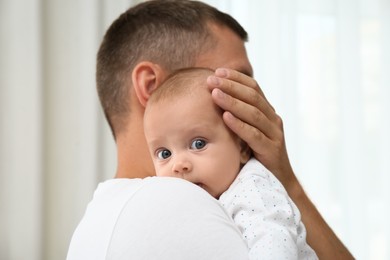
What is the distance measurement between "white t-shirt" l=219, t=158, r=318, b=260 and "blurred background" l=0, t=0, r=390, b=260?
56.7 inches

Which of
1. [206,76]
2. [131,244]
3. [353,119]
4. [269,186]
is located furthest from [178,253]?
[353,119]

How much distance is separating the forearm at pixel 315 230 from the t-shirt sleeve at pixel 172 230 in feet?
1.49

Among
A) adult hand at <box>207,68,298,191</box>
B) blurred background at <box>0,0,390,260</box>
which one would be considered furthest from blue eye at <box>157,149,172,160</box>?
blurred background at <box>0,0,390,260</box>

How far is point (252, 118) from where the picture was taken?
118 centimetres

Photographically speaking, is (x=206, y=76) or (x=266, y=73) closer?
(x=206, y=76)

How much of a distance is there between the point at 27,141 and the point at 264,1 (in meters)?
1.36

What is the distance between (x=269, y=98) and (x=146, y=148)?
1.60m

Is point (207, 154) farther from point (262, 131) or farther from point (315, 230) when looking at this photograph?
point (315, 230)

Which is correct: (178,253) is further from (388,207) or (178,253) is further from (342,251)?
(388,207)

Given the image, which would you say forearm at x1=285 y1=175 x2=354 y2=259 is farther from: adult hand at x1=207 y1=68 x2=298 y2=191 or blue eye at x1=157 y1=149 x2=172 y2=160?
blue eye at x1=157 y1=149 x2=172 y2=160

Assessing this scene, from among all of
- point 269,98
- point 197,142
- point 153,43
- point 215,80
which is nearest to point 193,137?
point 197,142

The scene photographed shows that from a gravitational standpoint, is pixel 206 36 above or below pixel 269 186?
above

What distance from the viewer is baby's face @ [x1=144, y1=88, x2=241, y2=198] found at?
1060mm

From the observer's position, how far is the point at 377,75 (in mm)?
3164
